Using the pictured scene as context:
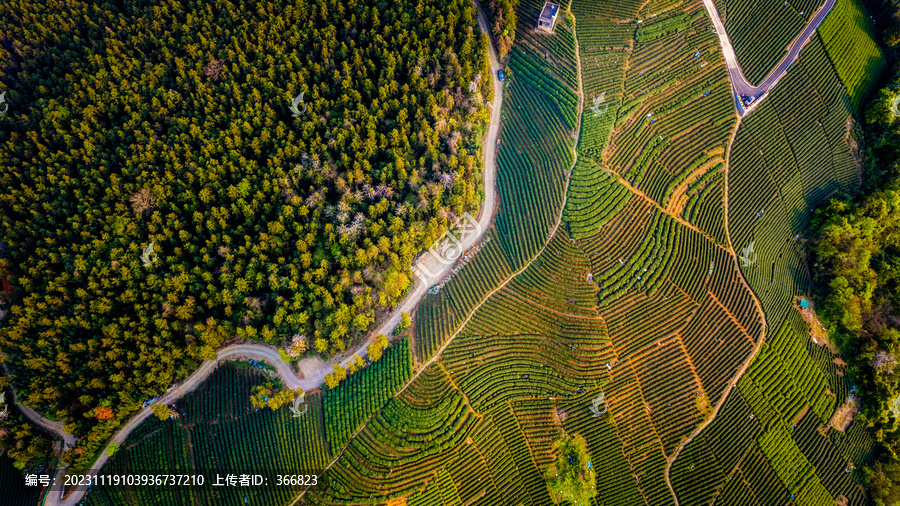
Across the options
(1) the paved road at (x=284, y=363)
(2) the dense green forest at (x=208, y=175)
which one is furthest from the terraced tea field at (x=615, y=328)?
(2) the dense green forest at (x=208, y=175)

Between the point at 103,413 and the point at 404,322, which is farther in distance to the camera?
the point at 404,322

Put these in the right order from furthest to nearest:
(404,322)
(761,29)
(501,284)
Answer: (761,29) < (501,284) < (404,322)

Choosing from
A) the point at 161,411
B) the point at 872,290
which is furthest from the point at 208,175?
the point at 872,290

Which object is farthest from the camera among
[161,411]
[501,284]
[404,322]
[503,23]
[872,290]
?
[503,23]

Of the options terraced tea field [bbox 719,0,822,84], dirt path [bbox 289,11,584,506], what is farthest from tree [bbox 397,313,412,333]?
terraced tea field [bbox 719,0,822,84]

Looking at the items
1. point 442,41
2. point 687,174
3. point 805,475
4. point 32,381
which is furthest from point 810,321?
point 32,381

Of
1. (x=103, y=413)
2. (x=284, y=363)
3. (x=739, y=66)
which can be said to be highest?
(x=739, y=66)

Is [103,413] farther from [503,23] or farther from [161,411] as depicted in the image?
[503,23]
